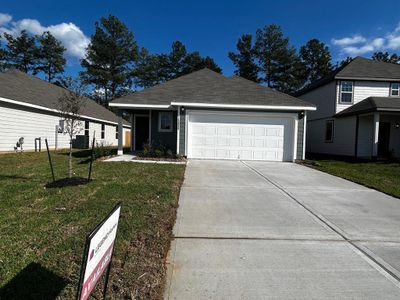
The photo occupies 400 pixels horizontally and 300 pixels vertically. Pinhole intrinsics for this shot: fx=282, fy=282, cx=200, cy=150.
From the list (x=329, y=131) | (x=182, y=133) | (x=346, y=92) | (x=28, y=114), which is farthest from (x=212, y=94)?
(x=28, y=114)

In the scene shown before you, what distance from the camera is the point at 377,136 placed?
582 inches

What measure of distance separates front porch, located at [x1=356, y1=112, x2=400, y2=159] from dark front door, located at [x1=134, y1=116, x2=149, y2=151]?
12.1 m

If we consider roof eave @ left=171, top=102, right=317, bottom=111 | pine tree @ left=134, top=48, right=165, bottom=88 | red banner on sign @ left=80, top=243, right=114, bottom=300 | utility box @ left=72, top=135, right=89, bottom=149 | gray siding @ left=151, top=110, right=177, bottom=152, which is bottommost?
red banner on sign @ left=80, top=243, right=114, bottom=300

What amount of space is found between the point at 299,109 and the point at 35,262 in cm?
1221

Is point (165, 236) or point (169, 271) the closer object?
point (169, 271)

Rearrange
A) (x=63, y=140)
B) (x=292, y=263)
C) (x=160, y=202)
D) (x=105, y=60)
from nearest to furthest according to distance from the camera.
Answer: (x=292, y=263)
(x=160, y=202)
(x=63, y=140)
(x=105, y=60)

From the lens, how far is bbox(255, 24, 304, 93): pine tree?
131 feet

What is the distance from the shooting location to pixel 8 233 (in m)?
3.70

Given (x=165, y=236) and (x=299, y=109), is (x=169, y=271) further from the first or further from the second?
(x=299, y=109)

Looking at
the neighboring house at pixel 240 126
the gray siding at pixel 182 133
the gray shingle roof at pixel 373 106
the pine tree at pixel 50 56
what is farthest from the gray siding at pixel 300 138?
the pine tree at pixel 50 56

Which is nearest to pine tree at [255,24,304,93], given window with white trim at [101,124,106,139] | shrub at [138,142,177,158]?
window with white trim at [101,124,106,139]

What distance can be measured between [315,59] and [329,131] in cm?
2689

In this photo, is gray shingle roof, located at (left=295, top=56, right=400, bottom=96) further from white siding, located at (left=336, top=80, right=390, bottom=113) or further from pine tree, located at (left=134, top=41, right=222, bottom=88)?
pine tree, located at (left=134, top=41, right=222, bottom=88)

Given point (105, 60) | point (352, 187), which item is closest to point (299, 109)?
point (352, 187)
